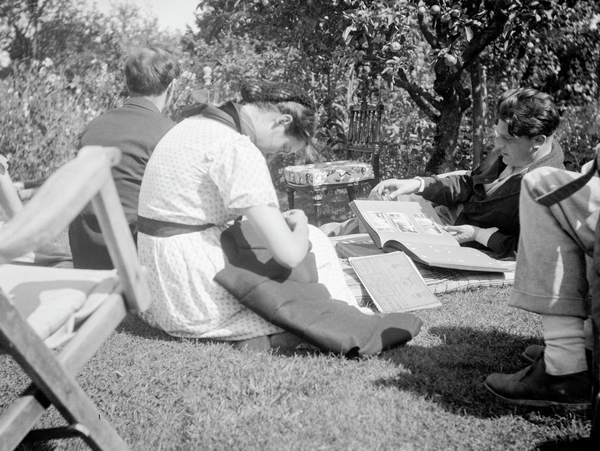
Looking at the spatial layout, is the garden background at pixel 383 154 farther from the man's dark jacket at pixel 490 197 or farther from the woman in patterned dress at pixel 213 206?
the man's dark jacket at pixel 490 197

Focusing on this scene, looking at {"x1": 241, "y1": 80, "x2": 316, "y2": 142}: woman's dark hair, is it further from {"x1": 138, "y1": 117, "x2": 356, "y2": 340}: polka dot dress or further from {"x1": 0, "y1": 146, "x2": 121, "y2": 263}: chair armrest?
{"x1": 0, "y1": 146, "x2": 121, "y2": 263}: chair armrest

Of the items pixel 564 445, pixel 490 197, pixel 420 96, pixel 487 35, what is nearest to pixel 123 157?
pixel 490 197

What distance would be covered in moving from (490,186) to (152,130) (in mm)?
2081

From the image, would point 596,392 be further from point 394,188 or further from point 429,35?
point 429,35

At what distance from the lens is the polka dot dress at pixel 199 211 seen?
241 cm

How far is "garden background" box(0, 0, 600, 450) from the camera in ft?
6.61

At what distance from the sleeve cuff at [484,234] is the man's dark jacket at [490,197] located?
20mm

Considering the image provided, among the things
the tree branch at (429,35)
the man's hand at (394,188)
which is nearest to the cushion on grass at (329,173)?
the man's hand at (394,188)

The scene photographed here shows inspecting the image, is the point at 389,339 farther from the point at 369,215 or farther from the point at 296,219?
the point at 369,215

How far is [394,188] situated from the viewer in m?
4.09

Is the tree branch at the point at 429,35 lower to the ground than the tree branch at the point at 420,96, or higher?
higher

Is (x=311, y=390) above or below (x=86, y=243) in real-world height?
below

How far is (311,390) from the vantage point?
2.25m

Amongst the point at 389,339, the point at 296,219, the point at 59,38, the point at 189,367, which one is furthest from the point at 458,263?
the point at 59,38
